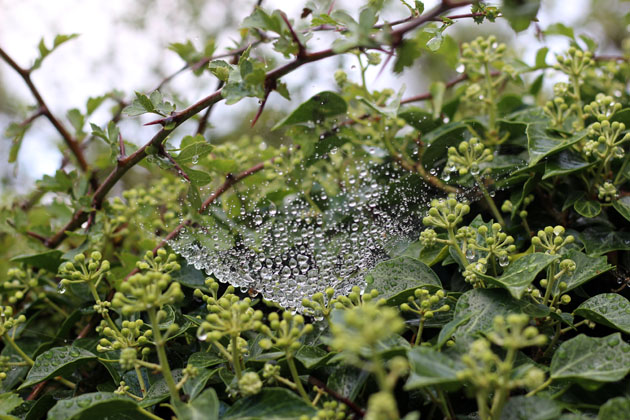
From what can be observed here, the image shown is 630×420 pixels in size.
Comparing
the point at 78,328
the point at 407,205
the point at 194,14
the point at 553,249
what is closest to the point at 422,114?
the point at 407,205

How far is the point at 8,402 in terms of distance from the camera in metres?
0.62

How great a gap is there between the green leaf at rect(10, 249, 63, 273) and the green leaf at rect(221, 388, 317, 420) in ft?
1.75

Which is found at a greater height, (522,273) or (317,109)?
(317,109)

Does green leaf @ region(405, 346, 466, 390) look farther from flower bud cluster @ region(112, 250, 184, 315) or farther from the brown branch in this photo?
the brown branch

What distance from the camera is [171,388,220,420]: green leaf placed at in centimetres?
43

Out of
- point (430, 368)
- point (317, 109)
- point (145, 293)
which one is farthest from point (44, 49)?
point (430, 368)

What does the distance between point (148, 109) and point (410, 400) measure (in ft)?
1.53

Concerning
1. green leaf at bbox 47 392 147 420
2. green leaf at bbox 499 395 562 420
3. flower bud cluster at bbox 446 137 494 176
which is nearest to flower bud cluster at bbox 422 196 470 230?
flower bud cluster at bbox 446 137 494 176

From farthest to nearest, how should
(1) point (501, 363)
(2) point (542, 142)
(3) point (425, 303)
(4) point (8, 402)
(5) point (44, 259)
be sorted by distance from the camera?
1. (5) point (44, 259)
2. (2) point (542, 142)
3. (4) point (8, 402)
4. (3) point (425, 303)
5. (1) point (501, 363)

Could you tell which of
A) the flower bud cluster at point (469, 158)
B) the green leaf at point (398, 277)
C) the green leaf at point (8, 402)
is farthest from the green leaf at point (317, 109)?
the green leaf at point (8, 402)

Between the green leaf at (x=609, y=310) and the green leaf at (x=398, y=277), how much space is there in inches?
6.4

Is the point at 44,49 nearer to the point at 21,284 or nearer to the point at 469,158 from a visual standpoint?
the point at 21,284

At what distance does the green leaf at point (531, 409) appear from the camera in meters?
0.40

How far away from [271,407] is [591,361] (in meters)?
0.30
